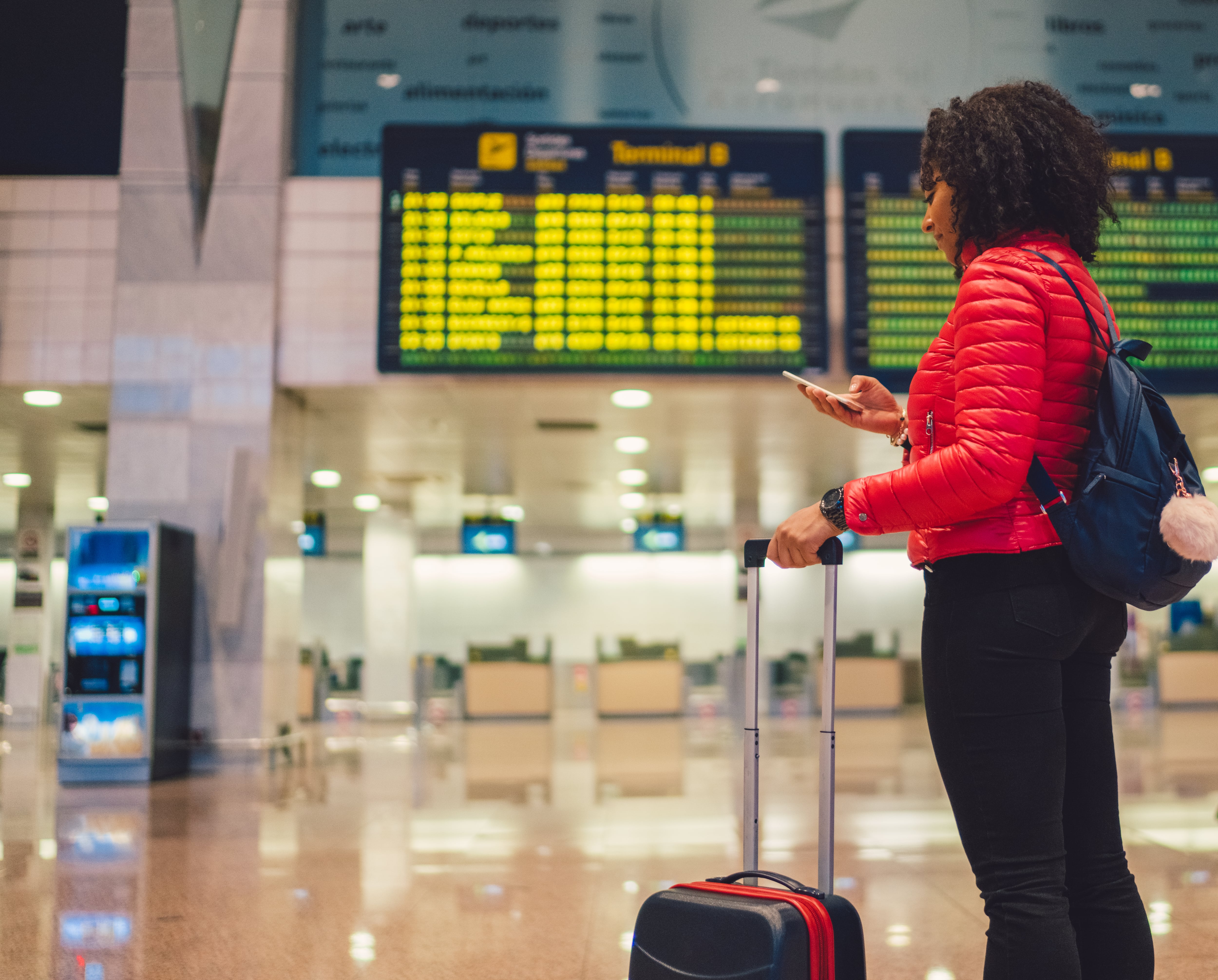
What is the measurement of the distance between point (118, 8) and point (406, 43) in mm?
2077

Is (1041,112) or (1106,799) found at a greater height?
(1041,112)

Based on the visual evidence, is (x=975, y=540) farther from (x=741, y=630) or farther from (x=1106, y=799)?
(x=741, y=630)

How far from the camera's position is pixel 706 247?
701cm

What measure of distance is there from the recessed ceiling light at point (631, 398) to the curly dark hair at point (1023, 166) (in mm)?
6194

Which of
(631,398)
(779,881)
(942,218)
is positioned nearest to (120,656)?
(631,398)

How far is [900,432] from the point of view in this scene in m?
2.04

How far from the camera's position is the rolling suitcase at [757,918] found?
167cm

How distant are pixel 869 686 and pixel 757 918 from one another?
15.3 m

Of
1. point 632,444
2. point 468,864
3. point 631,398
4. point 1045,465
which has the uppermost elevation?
point 631,398

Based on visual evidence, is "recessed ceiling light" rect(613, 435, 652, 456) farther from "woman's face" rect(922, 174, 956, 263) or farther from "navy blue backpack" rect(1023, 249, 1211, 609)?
"navy blue backpack" rect(1023, 249, 1211, 609)

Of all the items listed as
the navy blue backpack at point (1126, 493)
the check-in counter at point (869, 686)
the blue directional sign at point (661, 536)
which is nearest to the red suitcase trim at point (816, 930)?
the navy blue backpack at point (1126, 493)

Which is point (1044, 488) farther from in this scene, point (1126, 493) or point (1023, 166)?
point (1023, 166)

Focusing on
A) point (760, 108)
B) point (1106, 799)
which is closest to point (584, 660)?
point (760, 108)

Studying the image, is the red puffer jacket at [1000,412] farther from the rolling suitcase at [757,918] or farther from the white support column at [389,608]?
the white support column at [389,608]
